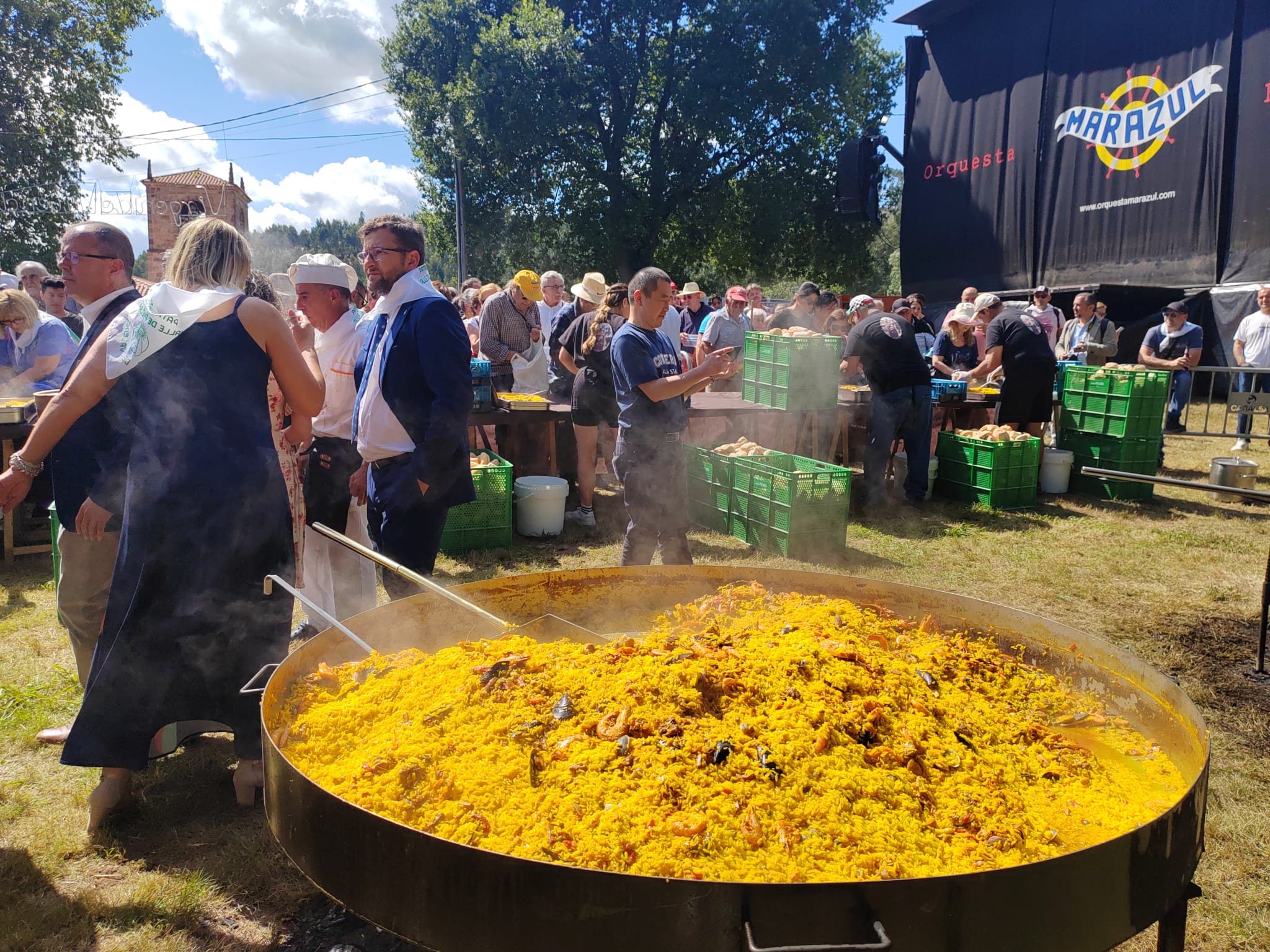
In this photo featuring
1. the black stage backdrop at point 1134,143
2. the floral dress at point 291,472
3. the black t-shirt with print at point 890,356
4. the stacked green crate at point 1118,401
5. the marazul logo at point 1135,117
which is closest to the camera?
the floral dress at point 291,472

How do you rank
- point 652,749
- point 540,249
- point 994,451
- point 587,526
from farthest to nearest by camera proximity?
point 540,249 < point 994,451 < point 587,526 < point 652,749

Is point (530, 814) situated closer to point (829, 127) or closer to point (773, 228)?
point (773, 228)

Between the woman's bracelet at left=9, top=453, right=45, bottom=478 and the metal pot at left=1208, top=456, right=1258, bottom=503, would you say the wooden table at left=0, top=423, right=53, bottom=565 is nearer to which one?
the woman's bracelet at left=9, top=453, right=45, bottom=478

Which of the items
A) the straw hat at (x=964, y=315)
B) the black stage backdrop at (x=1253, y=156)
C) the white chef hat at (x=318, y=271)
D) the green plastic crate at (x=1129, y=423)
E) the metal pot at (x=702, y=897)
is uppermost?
the black stage backdrop at (x=1253, y=156)

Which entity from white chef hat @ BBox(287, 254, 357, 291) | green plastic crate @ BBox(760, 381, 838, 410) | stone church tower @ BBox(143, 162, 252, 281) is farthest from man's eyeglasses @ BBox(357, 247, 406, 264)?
stone church tower @ BBox(143, 162, 252, 281)

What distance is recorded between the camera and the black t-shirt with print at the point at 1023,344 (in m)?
8.35

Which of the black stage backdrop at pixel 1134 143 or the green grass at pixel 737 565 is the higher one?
the black stage backdrop at pixel 1134 143

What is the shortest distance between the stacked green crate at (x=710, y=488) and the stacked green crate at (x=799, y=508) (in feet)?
1.19

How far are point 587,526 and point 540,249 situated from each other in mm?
23573

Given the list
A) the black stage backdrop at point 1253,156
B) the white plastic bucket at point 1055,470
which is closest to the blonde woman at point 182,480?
the white plastic bucket at point 1055,470

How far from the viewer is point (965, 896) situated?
4.26 feet

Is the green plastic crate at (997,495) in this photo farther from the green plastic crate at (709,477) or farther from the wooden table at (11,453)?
the wooden table at (11,453)

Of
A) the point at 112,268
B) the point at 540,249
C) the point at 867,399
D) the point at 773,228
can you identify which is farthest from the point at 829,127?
the point at 112,268

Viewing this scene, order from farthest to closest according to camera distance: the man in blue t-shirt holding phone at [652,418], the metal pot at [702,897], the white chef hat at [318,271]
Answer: the man in blue t-shirt holding phone at [652,418] → the white chef hat at [318,271] → the metal pot at [702,897]
